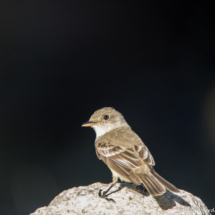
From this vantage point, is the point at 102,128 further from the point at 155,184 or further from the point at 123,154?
the point at 155,184

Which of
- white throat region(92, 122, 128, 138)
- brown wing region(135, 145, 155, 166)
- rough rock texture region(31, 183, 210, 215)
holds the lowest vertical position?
rough rock texture region(31, 183, 210, 215)

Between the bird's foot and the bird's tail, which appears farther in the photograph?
the bird's foot

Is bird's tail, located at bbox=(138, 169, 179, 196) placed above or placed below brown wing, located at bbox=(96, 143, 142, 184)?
below

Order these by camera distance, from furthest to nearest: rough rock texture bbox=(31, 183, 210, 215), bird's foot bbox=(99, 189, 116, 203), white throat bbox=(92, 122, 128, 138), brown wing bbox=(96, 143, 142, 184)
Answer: white throat bbox=(92, 122, 128, 138), brown wing bbox=(96, 143, 142, 184), bird's foot bbox=(99, 189, 116, 203), rough rock texture bbox=(31, 183, 210, 215)

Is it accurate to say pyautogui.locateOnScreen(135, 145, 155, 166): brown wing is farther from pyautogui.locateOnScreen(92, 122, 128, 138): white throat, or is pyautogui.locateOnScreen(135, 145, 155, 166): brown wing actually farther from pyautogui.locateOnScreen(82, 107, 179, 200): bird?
pyautogui.locateOnScreen(92, 122, 128, 138): white throat

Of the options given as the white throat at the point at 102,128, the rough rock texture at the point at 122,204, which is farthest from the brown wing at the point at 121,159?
the white throat at the point at 102,128

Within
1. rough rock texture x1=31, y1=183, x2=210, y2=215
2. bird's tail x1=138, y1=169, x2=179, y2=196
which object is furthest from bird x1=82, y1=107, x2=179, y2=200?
rough rock texture x1=31, y1=183, x2=210, y2=215

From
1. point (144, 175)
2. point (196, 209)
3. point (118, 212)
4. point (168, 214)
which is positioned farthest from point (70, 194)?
point (196, 209)

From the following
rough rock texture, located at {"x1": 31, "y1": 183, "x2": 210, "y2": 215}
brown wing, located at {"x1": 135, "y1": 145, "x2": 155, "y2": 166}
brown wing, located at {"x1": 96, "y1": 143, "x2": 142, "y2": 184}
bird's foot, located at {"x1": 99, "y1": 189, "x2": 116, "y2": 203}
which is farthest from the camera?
brown wing, located at {"x1": 135, "y1": 145, "x2": 155, "y2": 166}
